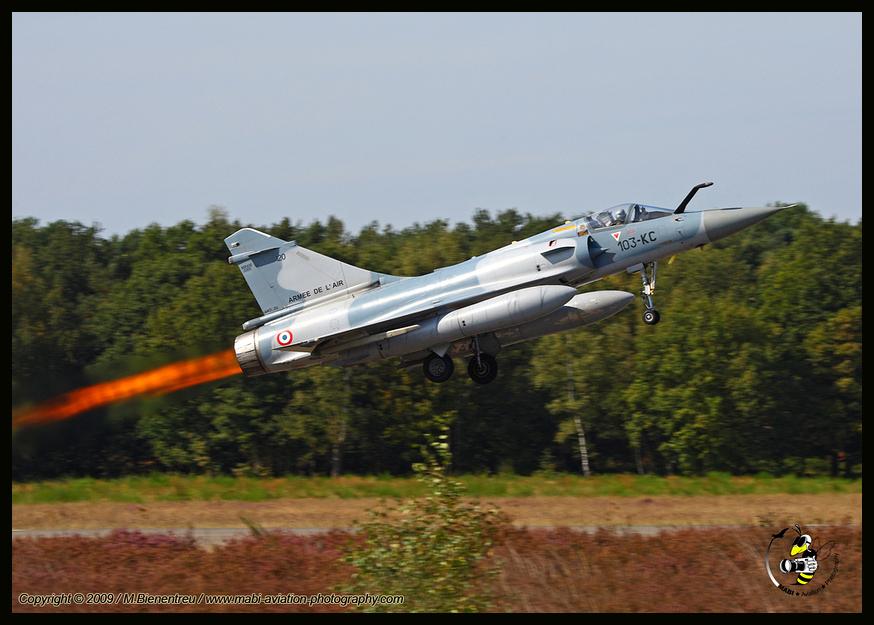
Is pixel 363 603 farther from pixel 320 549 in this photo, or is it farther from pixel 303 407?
pixel 303 407

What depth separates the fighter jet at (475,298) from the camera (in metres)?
21.7

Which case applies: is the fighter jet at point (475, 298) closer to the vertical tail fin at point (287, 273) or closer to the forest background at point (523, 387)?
the vertical tail fin at point (287, 273)

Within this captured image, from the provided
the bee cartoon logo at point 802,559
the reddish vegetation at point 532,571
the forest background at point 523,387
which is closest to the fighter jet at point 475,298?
the reddish vegetation at point 532,571

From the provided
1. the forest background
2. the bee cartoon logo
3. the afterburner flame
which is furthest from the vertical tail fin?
the forest background

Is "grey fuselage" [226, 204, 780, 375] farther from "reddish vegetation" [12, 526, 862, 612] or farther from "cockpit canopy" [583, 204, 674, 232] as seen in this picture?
"reddish vegetation" [12, 526, 862, 612]

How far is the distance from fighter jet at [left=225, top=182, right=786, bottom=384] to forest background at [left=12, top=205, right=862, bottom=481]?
20559 millimetres

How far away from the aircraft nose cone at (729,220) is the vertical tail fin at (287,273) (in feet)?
27.0

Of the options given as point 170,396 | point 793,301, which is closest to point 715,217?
point 170,396

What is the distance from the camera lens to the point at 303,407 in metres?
46.7

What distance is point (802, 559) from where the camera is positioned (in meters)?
21.0

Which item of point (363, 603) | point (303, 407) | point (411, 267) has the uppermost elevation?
point (411, 267)
